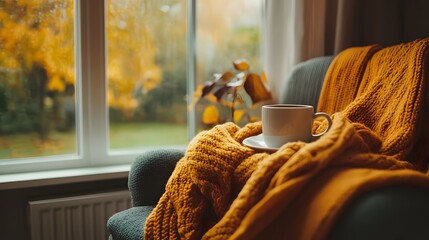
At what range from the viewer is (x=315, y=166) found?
712 mm

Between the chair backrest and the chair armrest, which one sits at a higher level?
the chair backrest

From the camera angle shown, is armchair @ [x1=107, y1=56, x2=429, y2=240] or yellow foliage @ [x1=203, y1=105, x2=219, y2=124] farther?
yellow foliage @ [x1=203, y1=105, x2=219, y2=124]

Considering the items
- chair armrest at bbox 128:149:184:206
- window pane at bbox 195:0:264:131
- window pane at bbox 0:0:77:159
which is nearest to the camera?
chair armrest at bbox 128:149:184:206

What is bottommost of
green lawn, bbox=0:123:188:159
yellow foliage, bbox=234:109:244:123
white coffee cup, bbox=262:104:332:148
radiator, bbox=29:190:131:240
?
radiator, bbox=29:190:131:240

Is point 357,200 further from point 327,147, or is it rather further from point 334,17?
point 334,17

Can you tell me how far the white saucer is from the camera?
91 cm

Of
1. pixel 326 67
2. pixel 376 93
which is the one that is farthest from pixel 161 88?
pixel 376 93

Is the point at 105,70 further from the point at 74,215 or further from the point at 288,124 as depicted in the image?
the point at 288,124

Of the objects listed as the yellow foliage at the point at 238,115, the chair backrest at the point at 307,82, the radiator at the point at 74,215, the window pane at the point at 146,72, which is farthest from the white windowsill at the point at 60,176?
the chair backrest at the point at 307,82

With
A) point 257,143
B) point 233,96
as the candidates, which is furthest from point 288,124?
point 233,96

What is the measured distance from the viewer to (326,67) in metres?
1.45

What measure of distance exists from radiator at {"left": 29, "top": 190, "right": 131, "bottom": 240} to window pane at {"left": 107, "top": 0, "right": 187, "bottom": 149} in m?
0.32

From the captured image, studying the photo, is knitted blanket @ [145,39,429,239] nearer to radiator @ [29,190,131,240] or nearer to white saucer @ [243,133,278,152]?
white saucer @ [243,133,278,152]

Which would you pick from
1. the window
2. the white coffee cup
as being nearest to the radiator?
the window
